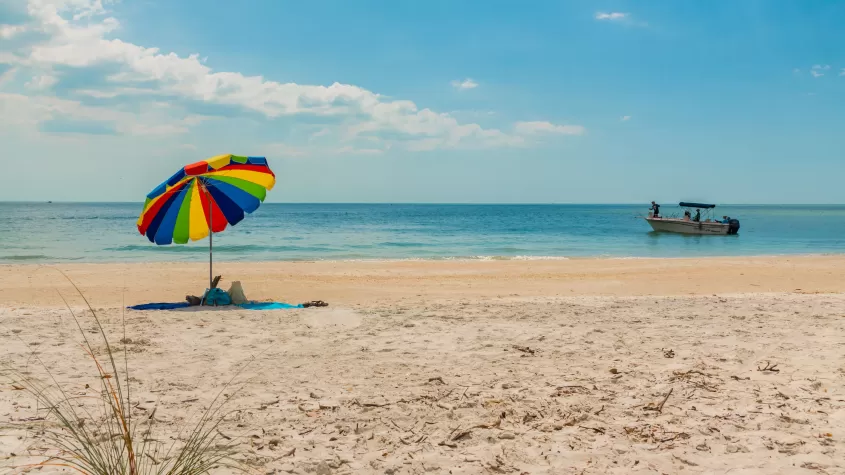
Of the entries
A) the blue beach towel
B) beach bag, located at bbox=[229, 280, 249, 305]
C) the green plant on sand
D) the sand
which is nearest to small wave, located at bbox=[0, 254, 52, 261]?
the sand

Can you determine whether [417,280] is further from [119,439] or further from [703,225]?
[703,225]

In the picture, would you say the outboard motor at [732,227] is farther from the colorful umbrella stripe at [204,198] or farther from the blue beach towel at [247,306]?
the colorful umbrella stripe at [204,198]

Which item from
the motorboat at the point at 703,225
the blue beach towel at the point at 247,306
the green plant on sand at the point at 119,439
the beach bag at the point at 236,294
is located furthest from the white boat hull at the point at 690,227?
the green plant on sand at the point at 119,439

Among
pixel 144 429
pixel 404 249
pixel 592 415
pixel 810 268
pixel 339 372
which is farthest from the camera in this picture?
pixel 404 249

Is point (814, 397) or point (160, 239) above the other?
point (160, 239)

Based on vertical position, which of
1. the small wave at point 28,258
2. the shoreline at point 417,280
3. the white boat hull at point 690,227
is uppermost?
the white boat hull at point 690,227

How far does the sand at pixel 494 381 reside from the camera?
3498 mm

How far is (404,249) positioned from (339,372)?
2181cm

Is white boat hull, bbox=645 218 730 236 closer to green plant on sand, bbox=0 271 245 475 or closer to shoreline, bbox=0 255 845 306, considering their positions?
shoreline, bbox=0 255 845 306

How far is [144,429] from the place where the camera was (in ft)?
12.4

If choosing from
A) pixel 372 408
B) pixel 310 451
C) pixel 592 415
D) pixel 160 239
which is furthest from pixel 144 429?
pixel 160 239

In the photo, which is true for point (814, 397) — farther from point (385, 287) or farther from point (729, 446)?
point (385, 287)

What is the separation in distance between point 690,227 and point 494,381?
34475mm

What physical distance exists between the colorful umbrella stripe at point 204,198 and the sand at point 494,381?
1.45m
